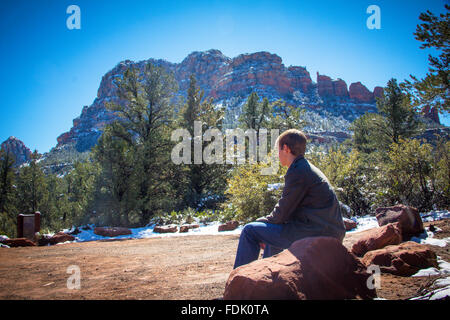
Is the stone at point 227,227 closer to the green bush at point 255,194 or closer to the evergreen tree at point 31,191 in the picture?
the green bush at point 255,194

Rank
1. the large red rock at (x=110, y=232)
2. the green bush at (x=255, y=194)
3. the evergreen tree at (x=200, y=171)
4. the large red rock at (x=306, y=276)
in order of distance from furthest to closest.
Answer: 1. the evergreen tree at (x=200, y=171)
2. the large red rock at (x=110, y=232)
3. the green bush at (x=255, y=194)
4. the large red rock at (x=306, y=276)

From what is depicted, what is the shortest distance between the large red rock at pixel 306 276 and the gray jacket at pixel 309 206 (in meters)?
0.19

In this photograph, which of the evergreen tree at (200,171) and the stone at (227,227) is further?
the evergreen tree at (200,171)

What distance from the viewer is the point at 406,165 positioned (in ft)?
24.8

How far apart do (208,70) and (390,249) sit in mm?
168362

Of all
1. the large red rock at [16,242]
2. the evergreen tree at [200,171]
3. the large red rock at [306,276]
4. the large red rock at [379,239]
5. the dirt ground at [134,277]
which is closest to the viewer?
the large red rock at [306,276]

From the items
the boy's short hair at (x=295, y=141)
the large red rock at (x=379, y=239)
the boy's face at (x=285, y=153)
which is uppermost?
the boy's short hair at (x=295, y=141)

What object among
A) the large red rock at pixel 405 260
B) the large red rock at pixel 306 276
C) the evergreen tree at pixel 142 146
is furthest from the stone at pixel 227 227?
the large red rock at pixel 306 276

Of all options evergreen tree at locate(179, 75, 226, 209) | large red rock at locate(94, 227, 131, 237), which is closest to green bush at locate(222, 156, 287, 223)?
large red rock at locate(94, 227, 131, 237)

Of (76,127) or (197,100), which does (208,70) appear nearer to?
(76,127)

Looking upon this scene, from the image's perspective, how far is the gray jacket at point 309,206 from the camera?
7.13ft

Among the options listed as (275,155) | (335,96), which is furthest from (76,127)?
(275,155)

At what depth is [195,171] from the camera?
59.4 feet
